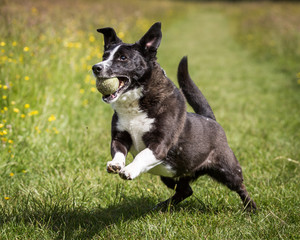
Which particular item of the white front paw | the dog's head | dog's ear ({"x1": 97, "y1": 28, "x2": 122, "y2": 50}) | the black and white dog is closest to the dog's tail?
the black and white dog

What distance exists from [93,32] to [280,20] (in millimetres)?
9106

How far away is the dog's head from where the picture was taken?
2566 millimetres

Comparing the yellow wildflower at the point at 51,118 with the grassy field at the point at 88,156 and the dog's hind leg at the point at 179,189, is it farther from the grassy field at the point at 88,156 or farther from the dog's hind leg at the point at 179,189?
the dog's hind leg at the point at 179,189

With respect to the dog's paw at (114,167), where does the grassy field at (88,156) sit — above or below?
below

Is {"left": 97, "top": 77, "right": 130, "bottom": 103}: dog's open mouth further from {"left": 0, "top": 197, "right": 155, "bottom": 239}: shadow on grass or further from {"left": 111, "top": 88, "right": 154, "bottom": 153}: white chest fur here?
{"left": 0, "top": 197, "right": 155, "bottom": 239}: shadow on grass

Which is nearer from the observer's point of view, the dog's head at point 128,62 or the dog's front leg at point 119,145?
the dog's front leg at point 119,145

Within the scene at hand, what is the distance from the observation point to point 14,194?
117 inches

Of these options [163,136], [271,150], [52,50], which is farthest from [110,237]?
[52,50]

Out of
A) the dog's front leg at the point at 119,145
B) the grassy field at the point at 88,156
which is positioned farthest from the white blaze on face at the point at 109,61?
the grassy field at the point at 88,156

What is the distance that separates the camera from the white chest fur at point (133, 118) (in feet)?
8.45

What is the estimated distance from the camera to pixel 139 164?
2.34 metres

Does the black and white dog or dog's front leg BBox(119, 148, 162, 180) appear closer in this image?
dog's front leg BBox(119, 148, 162, 180)

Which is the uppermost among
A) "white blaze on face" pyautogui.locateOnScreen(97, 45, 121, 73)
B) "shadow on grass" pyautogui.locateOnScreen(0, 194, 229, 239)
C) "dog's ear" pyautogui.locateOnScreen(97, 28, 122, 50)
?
"dog's ear" pyautogui.locateOnScreen(97, 28, 122, 50)

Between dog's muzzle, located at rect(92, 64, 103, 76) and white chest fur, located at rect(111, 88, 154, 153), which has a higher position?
dog's muzzle, located at rect(92, 64, 103, 76)
